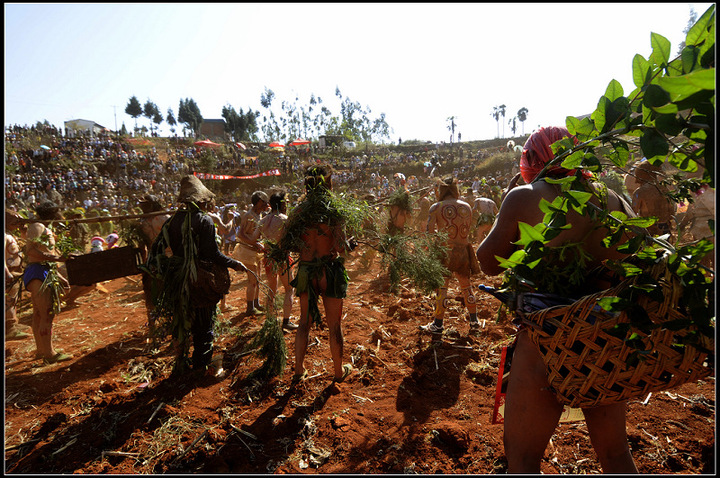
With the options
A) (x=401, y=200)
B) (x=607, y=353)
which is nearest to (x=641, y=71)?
(x=607, y=353)

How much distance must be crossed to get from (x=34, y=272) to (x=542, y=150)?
20.8 feet

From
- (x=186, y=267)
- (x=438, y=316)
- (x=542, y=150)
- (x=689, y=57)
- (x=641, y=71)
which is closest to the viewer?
(x=689, y=57)

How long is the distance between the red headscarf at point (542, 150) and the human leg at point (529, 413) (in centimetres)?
97

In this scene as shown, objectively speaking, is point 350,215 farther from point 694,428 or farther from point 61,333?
point 61,333

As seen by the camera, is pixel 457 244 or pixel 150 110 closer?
pixel 457 244

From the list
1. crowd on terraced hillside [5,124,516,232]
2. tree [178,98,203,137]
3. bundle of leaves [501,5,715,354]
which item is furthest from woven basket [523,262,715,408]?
tree [178,98,203,137]

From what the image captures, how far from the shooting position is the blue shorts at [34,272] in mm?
5375

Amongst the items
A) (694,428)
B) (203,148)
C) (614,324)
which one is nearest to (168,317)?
(614,324)

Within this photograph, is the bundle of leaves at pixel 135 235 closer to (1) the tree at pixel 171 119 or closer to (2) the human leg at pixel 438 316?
(2) the human leg at pixel 438 316

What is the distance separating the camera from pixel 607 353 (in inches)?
64.7

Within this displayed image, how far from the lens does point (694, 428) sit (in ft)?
11.0

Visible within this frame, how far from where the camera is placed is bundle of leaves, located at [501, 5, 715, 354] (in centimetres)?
114

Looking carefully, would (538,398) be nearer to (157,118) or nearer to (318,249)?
(318,249)

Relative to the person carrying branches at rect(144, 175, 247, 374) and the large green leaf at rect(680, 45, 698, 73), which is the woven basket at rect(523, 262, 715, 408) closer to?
the large green leaf at rect(680, 45, 698, 73)
